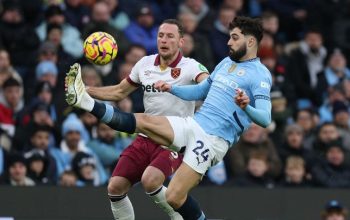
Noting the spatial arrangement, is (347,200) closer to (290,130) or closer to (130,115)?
(290,130)

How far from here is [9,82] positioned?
17.7 m

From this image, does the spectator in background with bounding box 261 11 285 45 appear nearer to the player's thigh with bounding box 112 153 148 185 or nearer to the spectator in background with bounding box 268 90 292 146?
the spectator in background with bounding box 268 90 292 146

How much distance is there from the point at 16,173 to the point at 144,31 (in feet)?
14.4

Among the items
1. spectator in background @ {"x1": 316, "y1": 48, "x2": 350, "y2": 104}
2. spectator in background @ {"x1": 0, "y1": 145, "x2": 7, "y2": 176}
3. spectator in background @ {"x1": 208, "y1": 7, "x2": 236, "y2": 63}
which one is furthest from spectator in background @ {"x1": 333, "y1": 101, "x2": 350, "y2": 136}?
spectator in background @ {"x1": 0, "y1": 145, "x2": 7, "y2": 176}

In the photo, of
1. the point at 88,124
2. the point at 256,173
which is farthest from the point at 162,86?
the point at 88,124

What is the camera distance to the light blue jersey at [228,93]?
1338 cm

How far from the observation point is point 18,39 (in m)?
19.0

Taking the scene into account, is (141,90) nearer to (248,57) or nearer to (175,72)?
(175,72)

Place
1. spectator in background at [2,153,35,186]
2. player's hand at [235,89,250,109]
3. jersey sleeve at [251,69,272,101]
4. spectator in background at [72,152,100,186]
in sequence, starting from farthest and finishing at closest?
1. spectator in background at [72,152,100,186]
2. spectator in background at [2,153,35,186]
3. jersey sleeve at [251,69,272,101]
4. player's hand at [235,89,250,109]

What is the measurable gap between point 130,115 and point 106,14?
6.43 meters

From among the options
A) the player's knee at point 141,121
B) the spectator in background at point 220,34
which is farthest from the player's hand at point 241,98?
the spectator in background at point 220,34

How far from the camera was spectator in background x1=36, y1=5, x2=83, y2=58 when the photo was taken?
19.1 meters

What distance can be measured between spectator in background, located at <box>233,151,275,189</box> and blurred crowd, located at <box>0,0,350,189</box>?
14 millimetres

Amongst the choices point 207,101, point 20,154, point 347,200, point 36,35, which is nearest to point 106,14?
point 36,35
